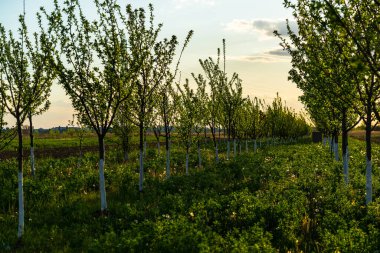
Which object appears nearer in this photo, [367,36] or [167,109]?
[367,36]

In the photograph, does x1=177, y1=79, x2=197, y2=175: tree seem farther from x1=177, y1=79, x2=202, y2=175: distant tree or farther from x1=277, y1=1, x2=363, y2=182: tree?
x1=277, y1=1, x2=363, y2=182: tree

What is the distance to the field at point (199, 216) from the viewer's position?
340 inches

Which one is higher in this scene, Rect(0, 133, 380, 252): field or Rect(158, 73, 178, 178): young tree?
Rect(158, 73, 178, 178): young tree

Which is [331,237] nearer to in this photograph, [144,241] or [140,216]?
[144,241]

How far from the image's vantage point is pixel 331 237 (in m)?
8.05

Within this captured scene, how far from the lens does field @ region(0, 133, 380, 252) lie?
28.3ft

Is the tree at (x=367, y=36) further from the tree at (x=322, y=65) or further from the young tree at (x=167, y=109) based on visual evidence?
the young tree at (x=167, y=109)

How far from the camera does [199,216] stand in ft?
34.2

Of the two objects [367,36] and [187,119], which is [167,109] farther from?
[367,36]

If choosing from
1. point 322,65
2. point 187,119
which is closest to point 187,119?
point 187,119

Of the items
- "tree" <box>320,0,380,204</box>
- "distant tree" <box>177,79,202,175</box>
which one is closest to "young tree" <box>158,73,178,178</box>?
"distant tree" <box>177,79,202,175</box>

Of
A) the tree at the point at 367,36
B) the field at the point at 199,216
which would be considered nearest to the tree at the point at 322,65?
the tree at the point at 367,36

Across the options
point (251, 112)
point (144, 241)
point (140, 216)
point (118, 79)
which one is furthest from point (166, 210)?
point (251, 112)

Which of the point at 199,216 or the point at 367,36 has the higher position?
the point at 367,36
